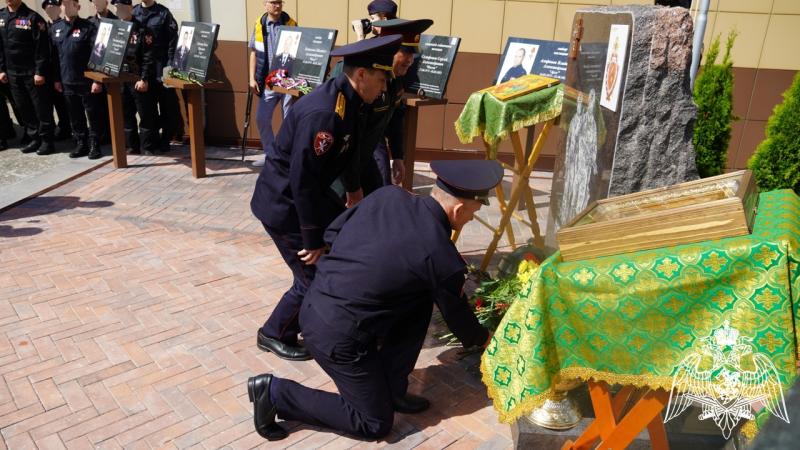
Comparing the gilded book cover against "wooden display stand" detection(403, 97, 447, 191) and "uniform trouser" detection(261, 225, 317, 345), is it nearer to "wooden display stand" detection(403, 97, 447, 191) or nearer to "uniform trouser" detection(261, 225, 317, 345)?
"wooden display stand" detection(403, 97, 447, 191)

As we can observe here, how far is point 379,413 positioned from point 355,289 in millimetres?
679

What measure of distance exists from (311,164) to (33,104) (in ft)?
22.8

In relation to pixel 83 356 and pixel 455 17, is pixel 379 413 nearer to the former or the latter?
pixel 83 356

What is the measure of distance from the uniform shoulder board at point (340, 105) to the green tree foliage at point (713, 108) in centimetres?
310

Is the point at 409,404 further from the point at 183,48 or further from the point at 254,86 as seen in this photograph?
the point at 183,48

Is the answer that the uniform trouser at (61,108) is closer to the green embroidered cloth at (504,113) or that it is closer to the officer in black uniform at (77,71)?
the officer in black uniform at (77,71)

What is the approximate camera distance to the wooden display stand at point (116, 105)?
7410 millimetres

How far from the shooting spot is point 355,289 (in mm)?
2830

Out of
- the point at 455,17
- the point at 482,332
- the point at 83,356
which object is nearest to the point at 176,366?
the point at 83,356

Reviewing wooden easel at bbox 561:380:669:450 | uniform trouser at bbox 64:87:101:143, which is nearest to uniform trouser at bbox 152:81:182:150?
uniform trouser at bbox 64:87:101:143

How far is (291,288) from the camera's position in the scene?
150 inches

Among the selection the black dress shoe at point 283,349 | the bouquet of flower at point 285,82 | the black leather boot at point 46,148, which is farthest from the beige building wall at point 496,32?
the black dress shoe at point 283,349

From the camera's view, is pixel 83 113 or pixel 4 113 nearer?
pixel 83 113

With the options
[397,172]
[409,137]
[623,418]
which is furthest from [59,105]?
[623,418]
